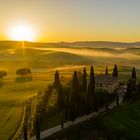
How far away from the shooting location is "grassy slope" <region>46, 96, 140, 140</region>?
60100 mm

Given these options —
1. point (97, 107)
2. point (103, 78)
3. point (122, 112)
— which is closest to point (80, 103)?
point (97, 107)

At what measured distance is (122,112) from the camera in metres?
73.7

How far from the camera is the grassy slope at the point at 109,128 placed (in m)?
60.1

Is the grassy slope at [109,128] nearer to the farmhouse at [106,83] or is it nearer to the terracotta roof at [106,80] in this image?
the farmhouse at [106,83]

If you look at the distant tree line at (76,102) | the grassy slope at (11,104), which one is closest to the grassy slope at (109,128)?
the distant tree line at (76,102)

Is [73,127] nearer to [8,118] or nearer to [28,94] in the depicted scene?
[8,118]

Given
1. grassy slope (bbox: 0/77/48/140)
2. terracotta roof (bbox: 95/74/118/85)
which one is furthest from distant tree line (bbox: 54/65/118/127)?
terracotta roof (bbox: 95/74/118/85)

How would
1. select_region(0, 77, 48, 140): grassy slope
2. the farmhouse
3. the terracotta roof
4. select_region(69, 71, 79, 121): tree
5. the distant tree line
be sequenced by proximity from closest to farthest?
select_region(0, 77, 48, 140): grassy slope < select_region(69, 71, 79, 121): tree < the distant tree line < the farmhouse < the terracotta roof

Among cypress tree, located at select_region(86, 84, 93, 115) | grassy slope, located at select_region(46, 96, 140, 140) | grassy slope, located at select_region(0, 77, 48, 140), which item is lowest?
grassy slope, located at select_region(0, 77, 48, 140)

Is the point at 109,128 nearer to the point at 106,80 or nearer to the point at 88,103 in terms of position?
the point at 88,103

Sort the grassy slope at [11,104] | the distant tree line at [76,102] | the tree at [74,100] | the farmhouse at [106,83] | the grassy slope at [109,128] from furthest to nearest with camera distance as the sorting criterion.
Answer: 1. the farmhouse at [106,83]
2. the distant tree line at [76,102]
3. the tree at [74,100]
4. the grassy slope at [11,104]
5. the grassy slope at [109,128]

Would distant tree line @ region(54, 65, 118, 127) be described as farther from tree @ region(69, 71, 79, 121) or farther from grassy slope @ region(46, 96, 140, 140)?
grassy slope @ region(46, 96, 140, 140)

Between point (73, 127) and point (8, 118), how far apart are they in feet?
63.6

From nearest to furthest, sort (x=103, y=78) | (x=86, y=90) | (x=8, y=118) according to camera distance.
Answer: (x=8, y=118)
(x=86, y=90)
(x=103, y=78)
